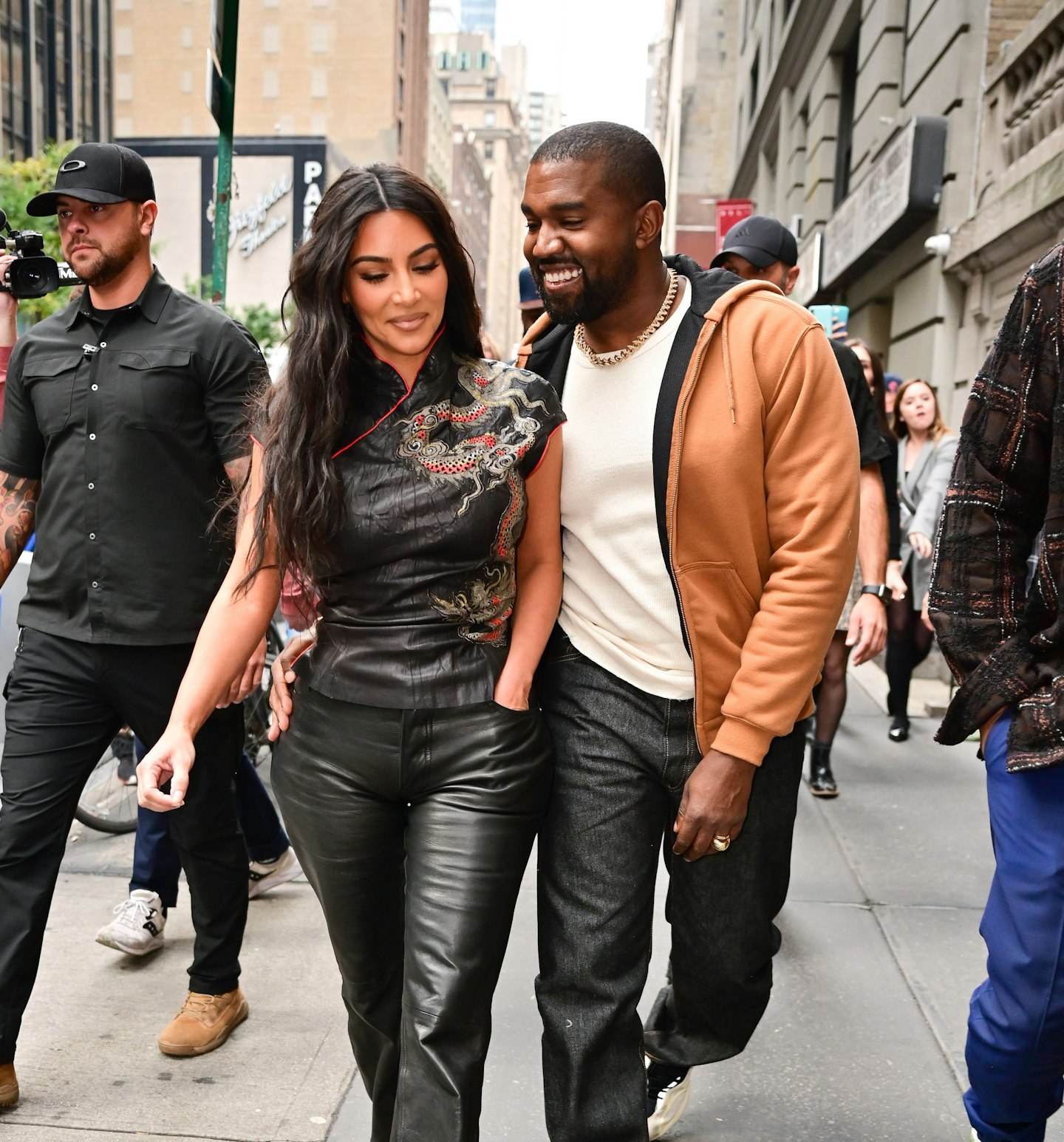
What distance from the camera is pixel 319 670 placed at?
2.41 metres

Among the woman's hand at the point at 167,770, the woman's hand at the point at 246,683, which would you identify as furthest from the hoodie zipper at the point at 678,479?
the woman's hand at the point at 246,683

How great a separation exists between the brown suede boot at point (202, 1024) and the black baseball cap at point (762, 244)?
9.26 feet

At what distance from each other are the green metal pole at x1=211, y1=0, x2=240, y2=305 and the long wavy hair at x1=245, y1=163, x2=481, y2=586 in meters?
5.50

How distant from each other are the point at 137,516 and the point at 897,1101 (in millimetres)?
2571

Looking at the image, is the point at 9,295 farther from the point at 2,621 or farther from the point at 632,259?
the point at 632,259

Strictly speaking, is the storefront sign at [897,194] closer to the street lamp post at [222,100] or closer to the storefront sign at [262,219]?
the street lamp post at [222,100]

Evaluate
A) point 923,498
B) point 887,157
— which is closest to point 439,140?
point 887,157

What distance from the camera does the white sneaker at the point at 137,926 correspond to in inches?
155

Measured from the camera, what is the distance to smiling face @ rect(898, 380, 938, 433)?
780 centimetres

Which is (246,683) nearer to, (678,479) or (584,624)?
(584,624)

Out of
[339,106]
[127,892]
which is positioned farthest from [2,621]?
[339,106]

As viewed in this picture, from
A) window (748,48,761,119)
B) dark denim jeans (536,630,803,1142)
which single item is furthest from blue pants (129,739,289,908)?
window (748,48,761,119)

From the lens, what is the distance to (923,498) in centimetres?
771

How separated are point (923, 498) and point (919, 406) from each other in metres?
0.60
